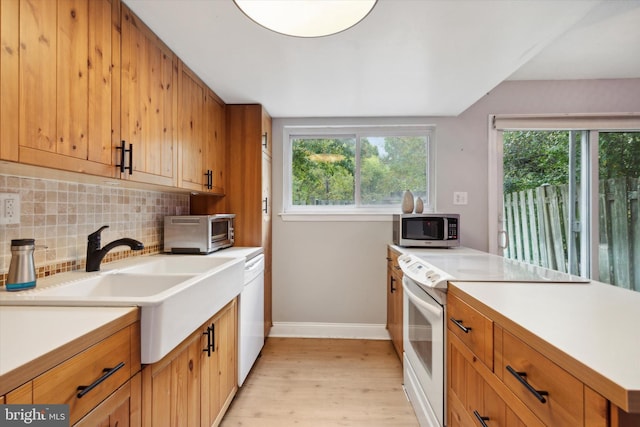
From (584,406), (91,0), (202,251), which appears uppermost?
(91,0)

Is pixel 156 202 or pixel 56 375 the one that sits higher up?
pixel 156 202

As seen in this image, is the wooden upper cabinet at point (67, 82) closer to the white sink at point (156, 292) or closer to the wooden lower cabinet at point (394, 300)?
the white sink at point (156, 292)

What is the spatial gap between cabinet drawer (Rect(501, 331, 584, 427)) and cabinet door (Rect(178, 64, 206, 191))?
174cm

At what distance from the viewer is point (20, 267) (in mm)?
1025

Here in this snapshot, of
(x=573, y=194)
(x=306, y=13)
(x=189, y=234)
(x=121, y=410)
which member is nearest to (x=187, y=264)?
(x=189, y=234)

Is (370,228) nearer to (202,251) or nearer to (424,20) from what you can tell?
(202,251)

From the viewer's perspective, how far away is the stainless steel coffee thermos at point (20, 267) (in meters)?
1.01

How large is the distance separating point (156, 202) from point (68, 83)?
1157 mm

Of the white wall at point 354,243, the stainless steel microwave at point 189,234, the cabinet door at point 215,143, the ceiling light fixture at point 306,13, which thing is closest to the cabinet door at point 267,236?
the white wall at point 354,243

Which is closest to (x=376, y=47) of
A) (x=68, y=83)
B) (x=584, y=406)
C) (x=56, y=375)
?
(x=68, y=83)

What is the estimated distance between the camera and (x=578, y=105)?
260cm

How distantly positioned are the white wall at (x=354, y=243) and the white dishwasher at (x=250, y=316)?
515 mm

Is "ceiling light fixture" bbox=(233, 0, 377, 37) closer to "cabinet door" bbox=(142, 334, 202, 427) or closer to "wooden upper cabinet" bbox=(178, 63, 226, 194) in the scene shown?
"wooden upper cabinet" bbox=(178, 63, 226, 194)

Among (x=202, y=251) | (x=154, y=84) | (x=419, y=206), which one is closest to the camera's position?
(x=154, y=84)
